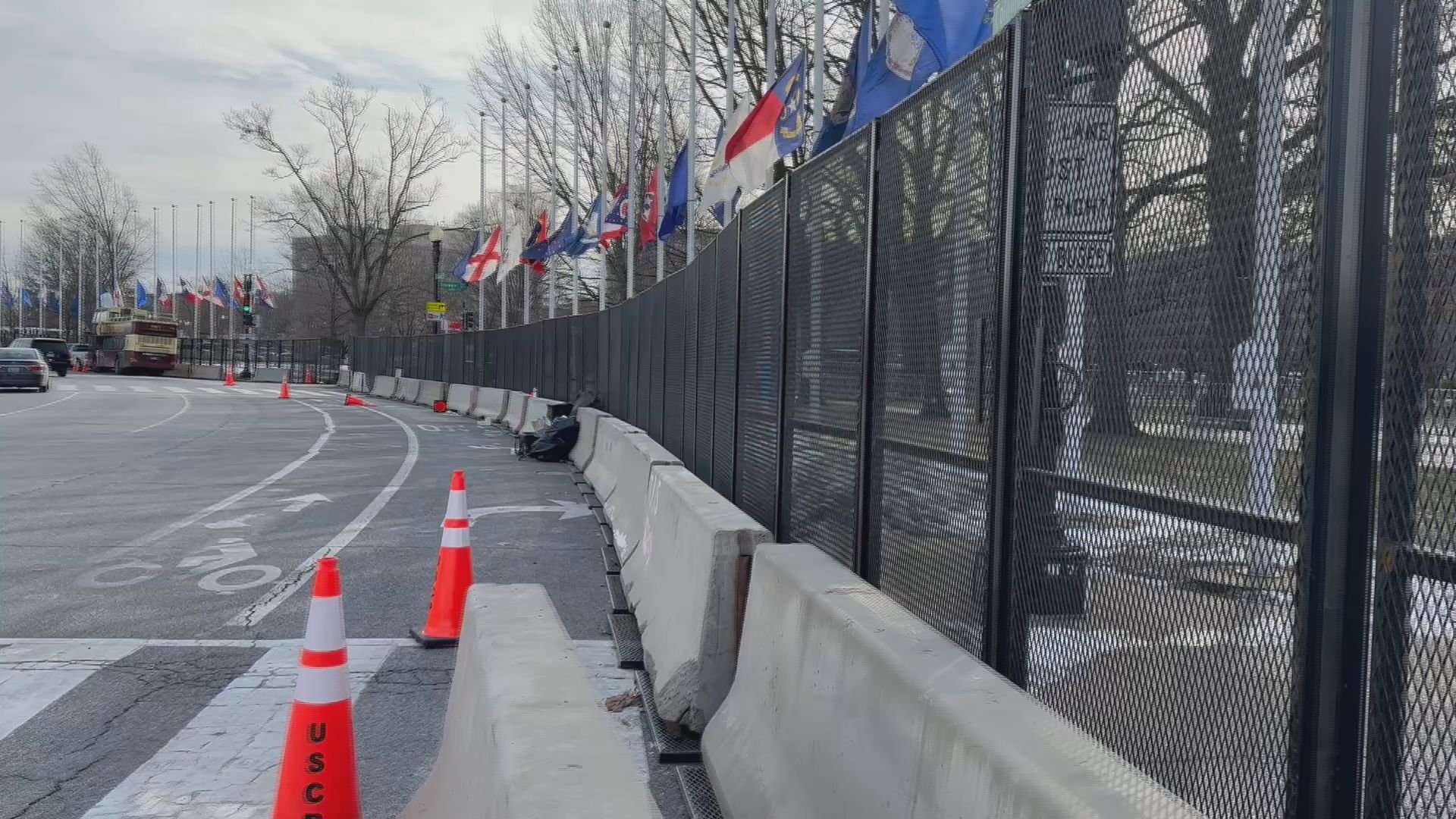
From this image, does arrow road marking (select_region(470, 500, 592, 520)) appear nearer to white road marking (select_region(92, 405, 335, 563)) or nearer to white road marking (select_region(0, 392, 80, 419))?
white road marking (select_region(92, 405, 335, 563))

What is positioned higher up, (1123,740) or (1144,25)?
(1144,25)

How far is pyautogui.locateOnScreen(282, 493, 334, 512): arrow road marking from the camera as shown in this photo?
43.3 ft

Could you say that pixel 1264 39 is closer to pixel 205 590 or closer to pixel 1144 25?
pixel 1144 25

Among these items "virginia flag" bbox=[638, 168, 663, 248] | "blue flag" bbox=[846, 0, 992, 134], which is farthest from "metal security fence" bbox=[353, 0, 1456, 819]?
"virginia flag" bbox=[638, 168, 663, 248]

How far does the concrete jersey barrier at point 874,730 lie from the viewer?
8.68ft

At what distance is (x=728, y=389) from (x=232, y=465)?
445 inches

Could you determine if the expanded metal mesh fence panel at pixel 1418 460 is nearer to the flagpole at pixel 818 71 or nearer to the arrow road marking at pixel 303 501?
the arrow road marking at pixel 303 501

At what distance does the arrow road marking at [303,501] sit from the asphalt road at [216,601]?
63mm

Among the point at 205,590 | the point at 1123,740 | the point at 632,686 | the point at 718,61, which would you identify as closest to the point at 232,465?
the point at 205,590

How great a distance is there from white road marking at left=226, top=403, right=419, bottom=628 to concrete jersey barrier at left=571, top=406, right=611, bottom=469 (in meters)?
2.42

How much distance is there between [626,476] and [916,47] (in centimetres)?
470

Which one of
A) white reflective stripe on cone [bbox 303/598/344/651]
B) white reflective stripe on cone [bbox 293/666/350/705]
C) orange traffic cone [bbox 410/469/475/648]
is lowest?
orange traffic cone [bbox 410/469/475/648]

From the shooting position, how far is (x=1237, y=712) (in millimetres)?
2646

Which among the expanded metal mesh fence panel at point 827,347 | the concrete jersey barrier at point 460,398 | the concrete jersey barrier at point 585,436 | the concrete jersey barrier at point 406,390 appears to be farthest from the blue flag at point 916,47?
the concrete jersey barrier at point 406,390
